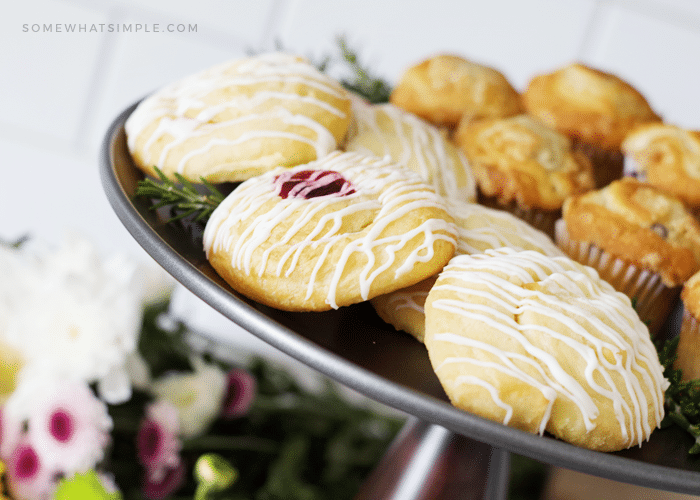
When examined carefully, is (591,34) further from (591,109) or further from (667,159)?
(667,159)

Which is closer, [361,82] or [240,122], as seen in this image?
[240,122]

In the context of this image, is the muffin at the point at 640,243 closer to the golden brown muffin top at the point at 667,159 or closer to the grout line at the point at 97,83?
the golden brown muffin top at the point at 667,159

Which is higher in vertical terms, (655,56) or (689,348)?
(655,56)

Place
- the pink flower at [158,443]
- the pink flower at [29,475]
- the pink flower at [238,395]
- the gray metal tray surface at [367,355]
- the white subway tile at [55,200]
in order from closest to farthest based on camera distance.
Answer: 1. the gray metal tray surface at [367,355]
2. the pink flower at [29,475]
3. the pink flower at [158,443]
4. the pink flower at [238,395]
5. the white subway tile at [55,200]

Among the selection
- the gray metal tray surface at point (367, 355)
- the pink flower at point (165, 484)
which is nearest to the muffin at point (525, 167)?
the gray metal tray surface at point (367, 355)

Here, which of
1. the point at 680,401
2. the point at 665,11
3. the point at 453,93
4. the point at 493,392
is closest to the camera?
the point at 493,392

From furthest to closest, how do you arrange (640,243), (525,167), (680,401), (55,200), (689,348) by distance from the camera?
(55,200)
(525,167)
(640,243)
(689,348)
(680,401)

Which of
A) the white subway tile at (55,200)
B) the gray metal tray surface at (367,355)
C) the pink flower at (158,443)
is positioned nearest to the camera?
the gray metal tray surface at (367,355)

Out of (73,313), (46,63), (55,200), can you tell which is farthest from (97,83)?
(73,313)
